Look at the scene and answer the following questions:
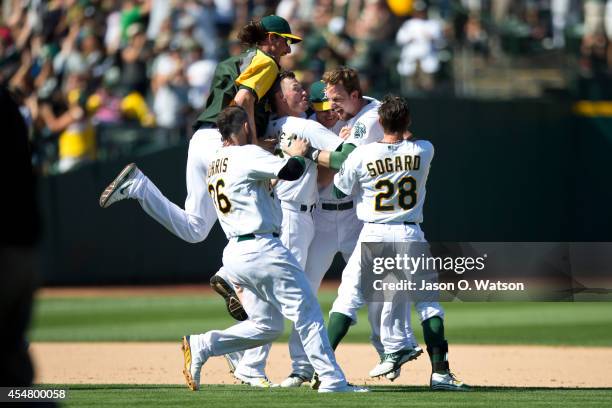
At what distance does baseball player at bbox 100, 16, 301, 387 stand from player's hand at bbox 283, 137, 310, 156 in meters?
0.59

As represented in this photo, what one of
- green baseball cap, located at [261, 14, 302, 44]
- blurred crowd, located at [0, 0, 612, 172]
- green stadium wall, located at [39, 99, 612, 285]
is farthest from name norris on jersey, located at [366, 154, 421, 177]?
green stadium wall, located at [39, 99, 612, 285]

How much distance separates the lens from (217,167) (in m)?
6.83

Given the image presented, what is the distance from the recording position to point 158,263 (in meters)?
16.1

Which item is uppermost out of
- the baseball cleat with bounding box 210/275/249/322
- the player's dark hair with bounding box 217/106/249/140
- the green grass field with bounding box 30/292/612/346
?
the player's dark hair with bounding box 217/106/249/140

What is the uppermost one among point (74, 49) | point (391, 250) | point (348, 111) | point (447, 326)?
point (74, 49)

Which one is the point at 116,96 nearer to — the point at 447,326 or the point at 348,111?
the point at 447,326

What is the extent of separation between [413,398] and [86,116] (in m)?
A: 9.98

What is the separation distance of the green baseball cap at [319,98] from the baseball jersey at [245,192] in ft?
4.49

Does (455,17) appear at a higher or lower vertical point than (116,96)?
higher

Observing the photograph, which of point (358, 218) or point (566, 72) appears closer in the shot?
point (358, 218)

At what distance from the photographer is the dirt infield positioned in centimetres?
859

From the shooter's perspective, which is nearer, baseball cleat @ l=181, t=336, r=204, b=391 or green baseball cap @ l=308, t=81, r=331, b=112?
baseball cleat @ l=181, t=336, r=204, b=391

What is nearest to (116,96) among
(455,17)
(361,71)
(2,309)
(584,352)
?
(361,71)

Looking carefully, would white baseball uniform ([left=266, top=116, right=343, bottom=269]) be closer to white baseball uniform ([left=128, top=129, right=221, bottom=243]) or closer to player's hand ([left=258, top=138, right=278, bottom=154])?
player's hand ([left=258, top=138, right=278, bottom=154])
